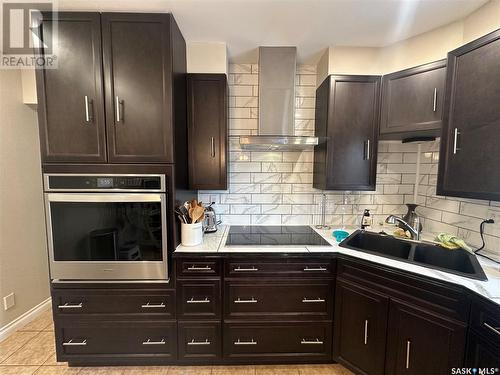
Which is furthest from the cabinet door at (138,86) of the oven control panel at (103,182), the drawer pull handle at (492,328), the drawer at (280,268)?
the drawer pull handle at (492,328)

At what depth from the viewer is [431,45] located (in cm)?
175

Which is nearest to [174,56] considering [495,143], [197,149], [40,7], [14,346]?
[197,149]

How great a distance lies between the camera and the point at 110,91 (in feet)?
4.99

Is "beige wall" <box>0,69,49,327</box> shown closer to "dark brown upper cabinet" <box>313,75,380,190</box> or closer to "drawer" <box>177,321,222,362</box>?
"drawer" <box>177,321,222,362</box>

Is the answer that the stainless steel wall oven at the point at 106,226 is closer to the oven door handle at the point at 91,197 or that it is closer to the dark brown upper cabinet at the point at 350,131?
the oven door handle at the point at 91,197

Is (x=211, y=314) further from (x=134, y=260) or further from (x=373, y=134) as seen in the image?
(x=373, y=134)

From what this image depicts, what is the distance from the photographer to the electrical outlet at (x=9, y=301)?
200 cm

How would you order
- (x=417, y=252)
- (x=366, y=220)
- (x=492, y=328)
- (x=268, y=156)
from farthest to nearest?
(x=268, y=156) → (x=366, y=220) → (x=417, y=252) → (x=492, y=328)

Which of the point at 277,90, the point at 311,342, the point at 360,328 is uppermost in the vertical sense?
the point at 277,90

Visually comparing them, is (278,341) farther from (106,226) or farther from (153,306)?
(106,226)

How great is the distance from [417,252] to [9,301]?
3.70 m

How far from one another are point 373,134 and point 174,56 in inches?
69.5

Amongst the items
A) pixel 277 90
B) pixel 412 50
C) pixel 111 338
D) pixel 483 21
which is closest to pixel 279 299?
pixel 111 338

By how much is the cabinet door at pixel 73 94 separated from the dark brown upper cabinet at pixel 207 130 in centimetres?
67
